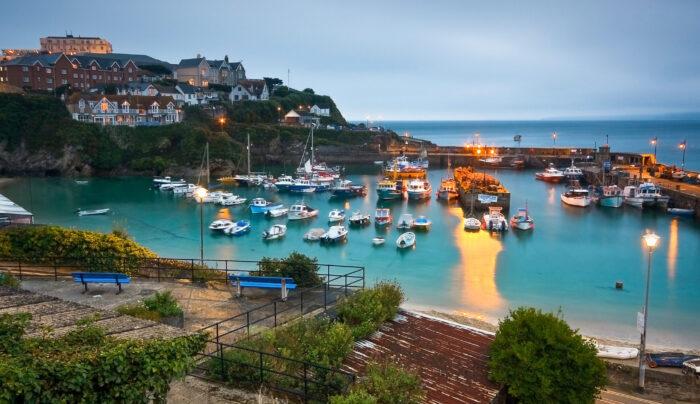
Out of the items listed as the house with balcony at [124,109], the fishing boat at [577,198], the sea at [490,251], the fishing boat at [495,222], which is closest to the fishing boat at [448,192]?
the sea at [490,251]

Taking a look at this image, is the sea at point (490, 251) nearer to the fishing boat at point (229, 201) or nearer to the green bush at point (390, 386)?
the fishing boat at point (229, 201)

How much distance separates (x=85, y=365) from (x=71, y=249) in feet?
46.4

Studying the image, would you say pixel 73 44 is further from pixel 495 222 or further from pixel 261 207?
pixel 495 222

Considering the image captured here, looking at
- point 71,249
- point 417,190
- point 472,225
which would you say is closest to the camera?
point 71,249

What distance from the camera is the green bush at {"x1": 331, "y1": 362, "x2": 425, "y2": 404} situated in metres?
8.57

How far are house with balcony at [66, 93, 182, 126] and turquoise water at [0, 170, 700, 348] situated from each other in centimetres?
2621

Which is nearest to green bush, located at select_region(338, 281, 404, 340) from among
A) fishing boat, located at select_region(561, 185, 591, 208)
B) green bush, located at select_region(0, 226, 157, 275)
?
green bush, located at select_region(0, 226, 157, 275)

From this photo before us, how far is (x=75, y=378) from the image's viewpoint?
18.5ft

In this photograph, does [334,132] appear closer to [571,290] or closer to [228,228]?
[228,228]

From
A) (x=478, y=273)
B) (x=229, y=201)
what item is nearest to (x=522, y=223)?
(x=478, y=273)

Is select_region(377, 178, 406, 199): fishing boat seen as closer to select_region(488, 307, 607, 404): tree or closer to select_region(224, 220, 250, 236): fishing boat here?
select_region(224, 220, 250, 236): fishing boat

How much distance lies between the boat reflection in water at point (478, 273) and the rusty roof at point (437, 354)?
1186cm

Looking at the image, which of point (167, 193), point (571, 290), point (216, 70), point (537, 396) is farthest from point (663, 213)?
point (216, 70)

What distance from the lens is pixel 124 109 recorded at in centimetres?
8650
